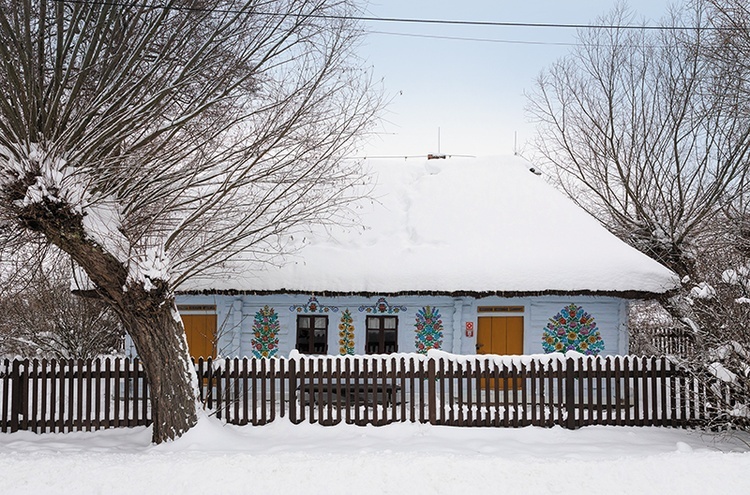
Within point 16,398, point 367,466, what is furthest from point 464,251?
point 16,398

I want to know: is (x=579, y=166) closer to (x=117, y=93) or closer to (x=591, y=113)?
(x=591, y=113)

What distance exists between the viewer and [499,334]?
13.7 metres

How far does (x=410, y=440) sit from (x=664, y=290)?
779cm

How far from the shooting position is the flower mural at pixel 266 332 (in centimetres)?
1382

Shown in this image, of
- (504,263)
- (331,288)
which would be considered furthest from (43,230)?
(504,263)

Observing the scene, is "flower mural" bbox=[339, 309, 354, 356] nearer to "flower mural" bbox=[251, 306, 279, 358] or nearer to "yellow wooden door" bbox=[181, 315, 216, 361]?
"flower mural" bbox=[251, 306, 279, 358]

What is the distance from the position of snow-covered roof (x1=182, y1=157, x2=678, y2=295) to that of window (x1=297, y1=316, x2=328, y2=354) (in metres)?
1.71

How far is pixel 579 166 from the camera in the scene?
18312 mm

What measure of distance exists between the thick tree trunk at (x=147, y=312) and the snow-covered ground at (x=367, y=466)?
1.57 feet

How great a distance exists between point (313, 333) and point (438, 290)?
151 inches

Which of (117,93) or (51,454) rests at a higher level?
(117,93)

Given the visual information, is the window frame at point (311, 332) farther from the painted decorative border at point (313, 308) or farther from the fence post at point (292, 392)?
the fence post at point (292, 392)

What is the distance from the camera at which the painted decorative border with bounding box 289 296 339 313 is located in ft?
45.4

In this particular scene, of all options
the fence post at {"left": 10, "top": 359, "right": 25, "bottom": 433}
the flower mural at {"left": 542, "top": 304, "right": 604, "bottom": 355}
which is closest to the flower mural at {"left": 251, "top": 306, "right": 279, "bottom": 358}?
the fence post at {"left": 10, "top": 359, "right": 25, "bottom": 433}
